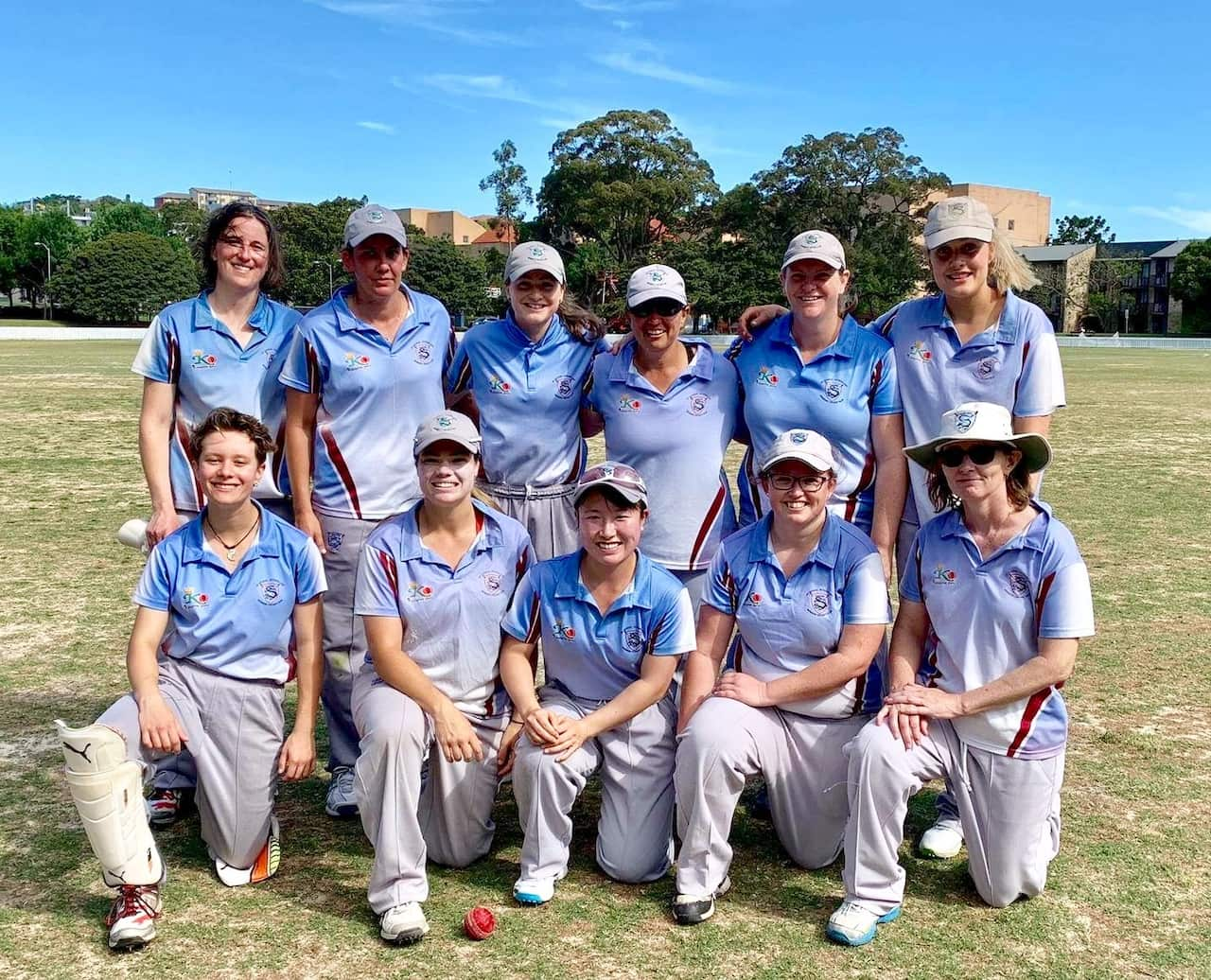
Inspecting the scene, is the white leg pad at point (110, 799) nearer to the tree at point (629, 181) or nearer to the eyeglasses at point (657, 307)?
the eyeglasses at point (657, 307)

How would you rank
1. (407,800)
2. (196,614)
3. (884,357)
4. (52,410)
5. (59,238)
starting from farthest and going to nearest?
(59,238)
(52,410)
(884,357)
(196,614)
(407,800)

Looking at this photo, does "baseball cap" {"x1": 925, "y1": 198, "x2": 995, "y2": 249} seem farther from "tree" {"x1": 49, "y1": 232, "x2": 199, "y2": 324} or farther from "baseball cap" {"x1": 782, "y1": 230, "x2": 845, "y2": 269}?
"tree" {"x1": 49, "y1": 232, "x2": 199, "y2": 324}

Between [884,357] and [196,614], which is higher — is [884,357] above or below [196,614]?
above

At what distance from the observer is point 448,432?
3.93m

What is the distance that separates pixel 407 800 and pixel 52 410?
61.5 ft

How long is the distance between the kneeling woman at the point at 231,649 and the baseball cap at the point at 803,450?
5.44 feet

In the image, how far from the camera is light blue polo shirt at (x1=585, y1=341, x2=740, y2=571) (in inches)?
177

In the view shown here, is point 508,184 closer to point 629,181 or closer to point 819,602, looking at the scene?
point 629,181

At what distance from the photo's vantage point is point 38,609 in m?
7.45

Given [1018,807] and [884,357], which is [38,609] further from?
[1018,807]

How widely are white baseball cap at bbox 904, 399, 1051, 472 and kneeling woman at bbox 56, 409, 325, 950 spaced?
2.23 meters


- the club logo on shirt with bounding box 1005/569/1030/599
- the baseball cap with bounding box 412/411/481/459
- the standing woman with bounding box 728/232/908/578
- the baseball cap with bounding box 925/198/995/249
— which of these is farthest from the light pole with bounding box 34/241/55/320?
the club logo on shirt with bounding box 1005/569/1030/599

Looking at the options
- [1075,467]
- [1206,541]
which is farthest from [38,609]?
[1075,467]

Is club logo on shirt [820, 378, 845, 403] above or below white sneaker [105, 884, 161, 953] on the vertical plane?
above
